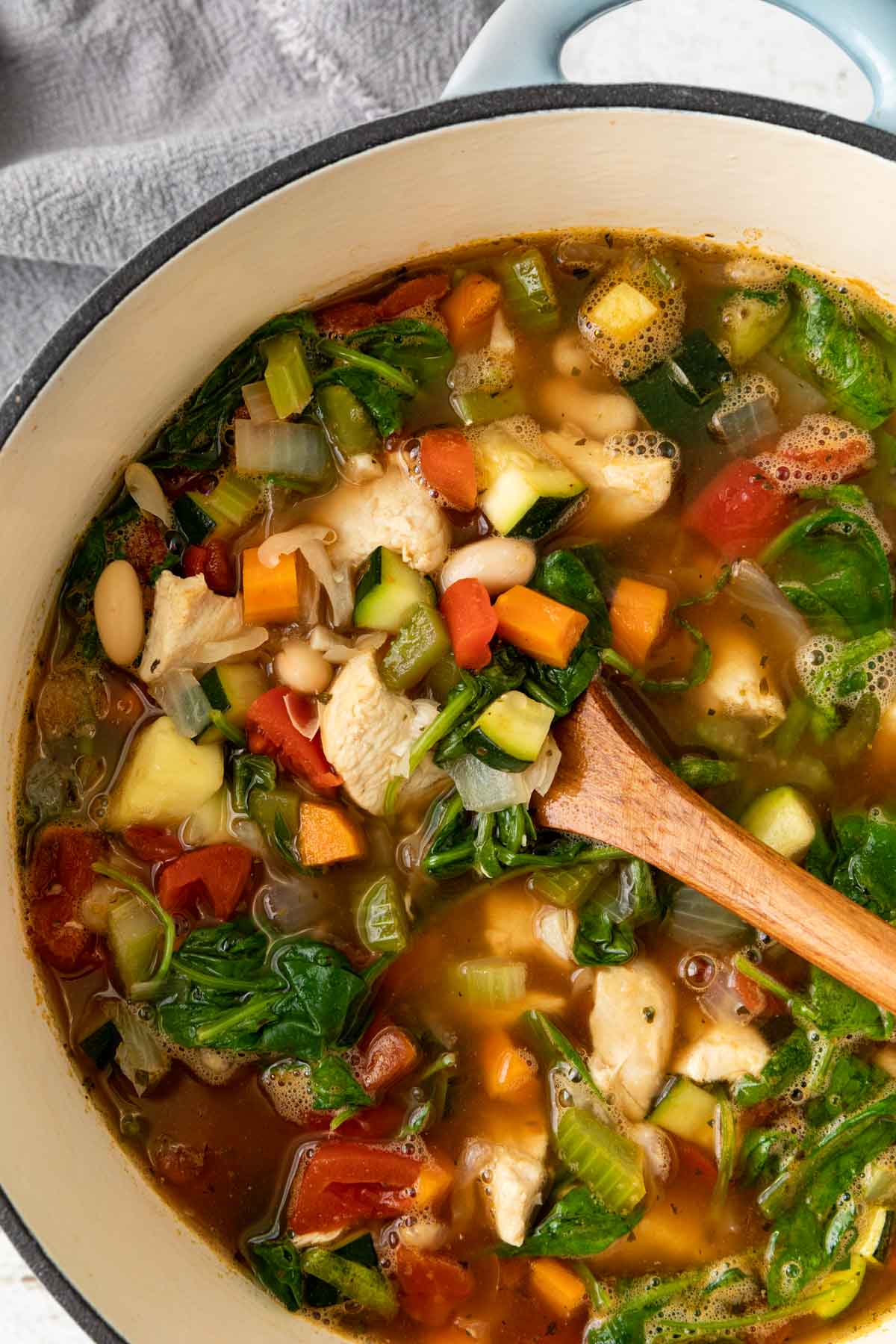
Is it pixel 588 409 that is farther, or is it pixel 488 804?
pixel 588 409

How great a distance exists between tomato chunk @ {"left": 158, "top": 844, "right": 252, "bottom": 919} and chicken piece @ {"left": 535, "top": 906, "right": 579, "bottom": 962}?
0.59 meters

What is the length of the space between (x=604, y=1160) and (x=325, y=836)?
0.82 metres

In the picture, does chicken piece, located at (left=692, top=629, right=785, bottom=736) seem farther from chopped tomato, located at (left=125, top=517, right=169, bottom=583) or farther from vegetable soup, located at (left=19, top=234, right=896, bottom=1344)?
chopped tomato, located at (left=125, top=517, right=169, bottom=583)

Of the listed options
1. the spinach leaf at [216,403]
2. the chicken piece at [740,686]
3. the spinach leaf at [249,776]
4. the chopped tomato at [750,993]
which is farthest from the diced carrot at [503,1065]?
the spinach leaf at [216,403]

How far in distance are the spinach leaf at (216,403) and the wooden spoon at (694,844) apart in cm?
88

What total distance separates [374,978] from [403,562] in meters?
0.82

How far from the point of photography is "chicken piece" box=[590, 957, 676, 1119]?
98.5 inches

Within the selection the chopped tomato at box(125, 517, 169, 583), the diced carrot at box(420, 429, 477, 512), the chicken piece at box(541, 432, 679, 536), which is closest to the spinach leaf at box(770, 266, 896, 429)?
the chicken piece at box(541, 432, 679, 536)

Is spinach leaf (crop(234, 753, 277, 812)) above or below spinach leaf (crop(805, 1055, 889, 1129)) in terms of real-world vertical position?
above

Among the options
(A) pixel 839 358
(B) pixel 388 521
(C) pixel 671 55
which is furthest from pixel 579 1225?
(C) pixel 671 55

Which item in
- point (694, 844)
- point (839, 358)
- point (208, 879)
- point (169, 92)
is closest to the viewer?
point (694, 844)

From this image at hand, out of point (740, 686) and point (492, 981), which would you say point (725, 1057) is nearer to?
point (492, 981)

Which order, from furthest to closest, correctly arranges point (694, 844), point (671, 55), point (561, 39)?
point (671, 55) < point (694, 844) < point (561, 39)

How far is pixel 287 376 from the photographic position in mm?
2475
